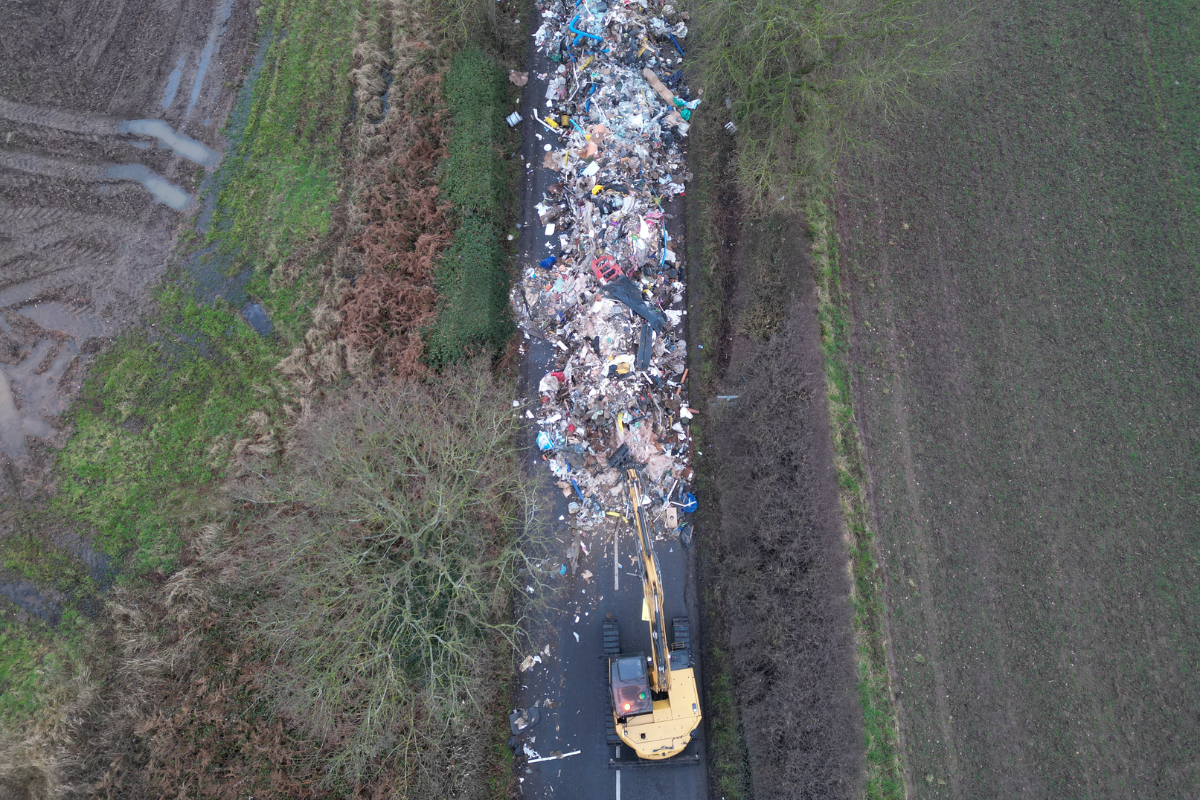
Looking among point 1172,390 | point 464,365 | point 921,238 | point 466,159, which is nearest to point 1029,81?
point 921,238

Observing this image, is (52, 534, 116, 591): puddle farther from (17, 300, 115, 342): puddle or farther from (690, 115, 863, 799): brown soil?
(690, 115, 863, 799): brown soil

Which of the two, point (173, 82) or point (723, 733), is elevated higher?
point (173, 82)

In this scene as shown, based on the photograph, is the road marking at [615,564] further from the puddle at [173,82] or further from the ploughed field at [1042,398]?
the puddle at [173,82]

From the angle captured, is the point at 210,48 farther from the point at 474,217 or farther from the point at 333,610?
the point at 333,610

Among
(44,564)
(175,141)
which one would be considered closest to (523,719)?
(44,564)

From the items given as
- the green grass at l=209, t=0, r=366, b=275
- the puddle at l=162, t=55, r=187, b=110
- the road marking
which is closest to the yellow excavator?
the road marking

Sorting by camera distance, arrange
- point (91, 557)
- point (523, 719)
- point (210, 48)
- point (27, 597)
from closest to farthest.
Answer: point (523, 719)
point (27, 597)
point (91, 557)
point (210, 48)
